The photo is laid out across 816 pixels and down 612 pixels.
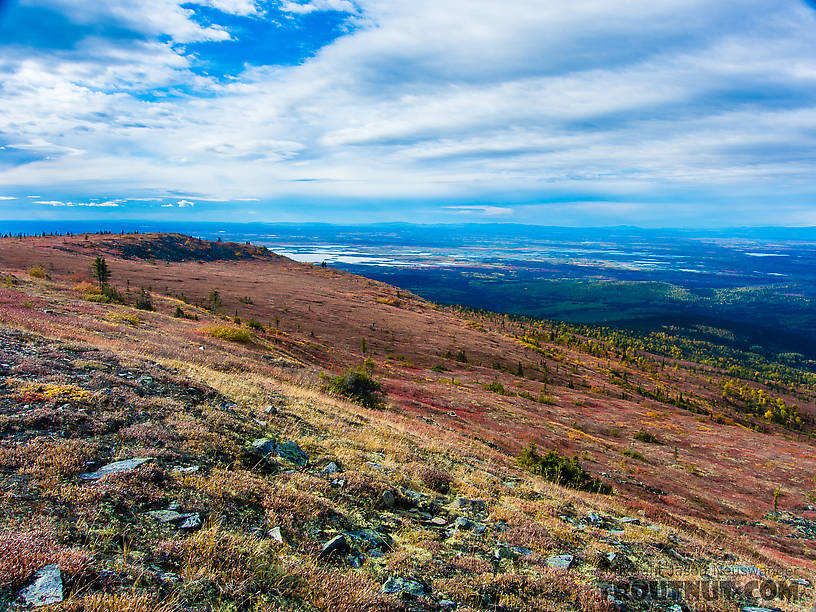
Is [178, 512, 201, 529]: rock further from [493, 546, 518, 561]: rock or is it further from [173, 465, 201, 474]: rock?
[493, 546, 518, 561]: rock

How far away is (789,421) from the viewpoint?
82062 mm

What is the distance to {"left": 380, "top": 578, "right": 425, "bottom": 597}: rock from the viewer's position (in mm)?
5188

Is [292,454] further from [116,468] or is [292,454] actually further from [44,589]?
[44,589]

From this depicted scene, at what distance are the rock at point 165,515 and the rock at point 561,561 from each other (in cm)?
587

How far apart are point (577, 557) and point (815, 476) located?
36.3 metres

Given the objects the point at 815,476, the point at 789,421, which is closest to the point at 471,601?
the point at 815,476

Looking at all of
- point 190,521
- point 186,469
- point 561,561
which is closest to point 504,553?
point 561,561

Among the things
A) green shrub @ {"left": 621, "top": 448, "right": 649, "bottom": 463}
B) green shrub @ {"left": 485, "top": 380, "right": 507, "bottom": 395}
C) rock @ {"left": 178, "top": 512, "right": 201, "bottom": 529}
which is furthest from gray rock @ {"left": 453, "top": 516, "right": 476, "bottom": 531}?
green shrub @ {"left": 485, "top": 380, "right": 507, "bottom": 395}

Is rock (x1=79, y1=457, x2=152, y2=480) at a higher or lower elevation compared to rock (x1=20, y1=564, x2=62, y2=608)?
lower

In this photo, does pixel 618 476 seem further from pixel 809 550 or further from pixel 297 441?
pixel 297 441

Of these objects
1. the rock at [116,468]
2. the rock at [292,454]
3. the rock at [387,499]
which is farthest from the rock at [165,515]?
the rock at [387,499]

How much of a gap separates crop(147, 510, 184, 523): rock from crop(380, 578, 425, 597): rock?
2.88m

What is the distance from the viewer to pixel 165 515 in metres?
5.41

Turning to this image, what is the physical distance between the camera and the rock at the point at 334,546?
18.6 feet
